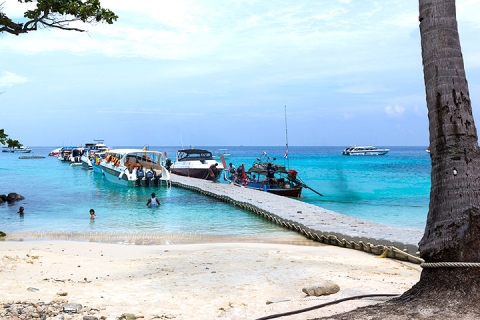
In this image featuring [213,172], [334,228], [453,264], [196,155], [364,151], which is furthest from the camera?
[364,151]

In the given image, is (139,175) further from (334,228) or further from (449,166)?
(449,166)

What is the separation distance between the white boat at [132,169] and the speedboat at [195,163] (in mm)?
3710

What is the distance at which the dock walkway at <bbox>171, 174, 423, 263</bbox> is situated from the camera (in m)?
10.8

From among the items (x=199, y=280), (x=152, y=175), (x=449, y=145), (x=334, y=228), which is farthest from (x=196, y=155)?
(x=449, y=145)

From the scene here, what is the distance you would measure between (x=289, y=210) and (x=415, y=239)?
31.6 feet

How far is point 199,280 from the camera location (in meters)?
8.23

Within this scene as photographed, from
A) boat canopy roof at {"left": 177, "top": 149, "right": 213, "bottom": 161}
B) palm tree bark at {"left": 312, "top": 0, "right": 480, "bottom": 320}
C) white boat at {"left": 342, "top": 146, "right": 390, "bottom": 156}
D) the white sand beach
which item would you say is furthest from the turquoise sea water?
white boat at {"left": 342, "top": 146, "right": 390, "bottom": 156}

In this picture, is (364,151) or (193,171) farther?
(364,151)

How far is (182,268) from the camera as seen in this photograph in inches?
366

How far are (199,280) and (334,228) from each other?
7.46m

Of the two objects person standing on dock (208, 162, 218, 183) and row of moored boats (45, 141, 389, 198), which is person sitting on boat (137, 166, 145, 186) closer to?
row of moored boats (45, 141, 389, 198)

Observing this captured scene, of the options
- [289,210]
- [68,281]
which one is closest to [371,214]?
[289,210]

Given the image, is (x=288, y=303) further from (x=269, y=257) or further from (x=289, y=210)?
(x=289, y=210)

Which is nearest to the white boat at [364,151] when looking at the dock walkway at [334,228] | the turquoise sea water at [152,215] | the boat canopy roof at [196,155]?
the boat canopy roof at [196,155]
